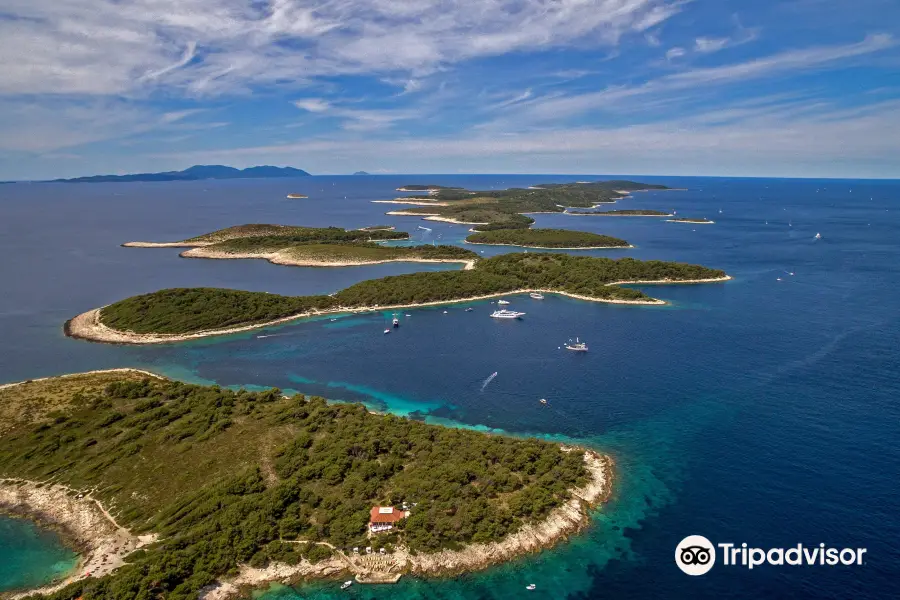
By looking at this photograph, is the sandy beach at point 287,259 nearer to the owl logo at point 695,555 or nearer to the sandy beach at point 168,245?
the sandy beach at point 168,245

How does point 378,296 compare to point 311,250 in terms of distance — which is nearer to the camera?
point 378,296

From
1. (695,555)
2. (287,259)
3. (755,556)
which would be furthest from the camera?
(287,259)

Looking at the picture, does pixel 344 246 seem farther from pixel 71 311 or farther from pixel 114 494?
pixel 114 494

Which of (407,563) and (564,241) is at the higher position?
(564,241)

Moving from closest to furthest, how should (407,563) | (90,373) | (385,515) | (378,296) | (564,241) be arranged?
(407,563)
(385,515)
(90,373)
(378,296)
(564,241)

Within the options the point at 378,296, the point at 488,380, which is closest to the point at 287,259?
the point at 378,296

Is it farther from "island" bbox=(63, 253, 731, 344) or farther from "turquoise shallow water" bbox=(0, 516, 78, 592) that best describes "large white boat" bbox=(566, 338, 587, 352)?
"turquoise shallow water" bbox=(0, 516, 78, 592)

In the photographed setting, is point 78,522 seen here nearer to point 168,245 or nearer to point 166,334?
point 166,334

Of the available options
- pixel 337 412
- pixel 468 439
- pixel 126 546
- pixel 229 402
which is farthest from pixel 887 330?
pixel 126 546

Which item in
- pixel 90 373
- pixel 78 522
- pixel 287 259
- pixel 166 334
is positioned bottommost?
pixel 78 522
